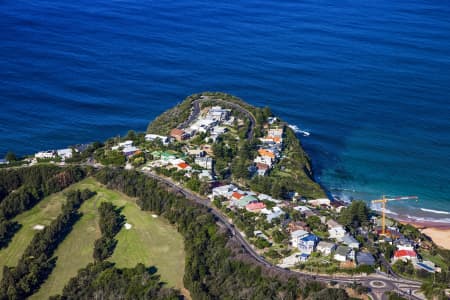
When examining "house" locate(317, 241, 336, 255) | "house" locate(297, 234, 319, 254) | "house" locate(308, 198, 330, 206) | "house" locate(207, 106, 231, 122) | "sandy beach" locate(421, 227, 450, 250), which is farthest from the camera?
"house" locate(207, 106, 231, 122)

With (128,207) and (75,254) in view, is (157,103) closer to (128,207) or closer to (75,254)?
(128,207)

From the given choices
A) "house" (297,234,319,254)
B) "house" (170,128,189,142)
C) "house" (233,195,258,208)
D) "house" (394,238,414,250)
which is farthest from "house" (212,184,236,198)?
"house" (394,238,414,250)

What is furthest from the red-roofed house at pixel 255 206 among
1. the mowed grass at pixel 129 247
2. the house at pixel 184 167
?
the house at pixel 184 167

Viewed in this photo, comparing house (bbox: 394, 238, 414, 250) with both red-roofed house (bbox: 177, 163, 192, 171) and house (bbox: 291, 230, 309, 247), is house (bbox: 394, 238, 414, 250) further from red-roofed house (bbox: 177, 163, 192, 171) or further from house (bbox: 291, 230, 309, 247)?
red-roofed house (bbox: 177, 163, 192, 171)

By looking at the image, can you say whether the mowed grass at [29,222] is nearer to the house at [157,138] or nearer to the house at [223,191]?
the house at [157,138]

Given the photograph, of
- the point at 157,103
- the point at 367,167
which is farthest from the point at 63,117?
the point at 367,167

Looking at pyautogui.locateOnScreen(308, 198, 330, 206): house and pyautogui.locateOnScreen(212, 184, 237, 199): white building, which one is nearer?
pyautogui.locateOnScreen(212, 184, 237, 199): white building
